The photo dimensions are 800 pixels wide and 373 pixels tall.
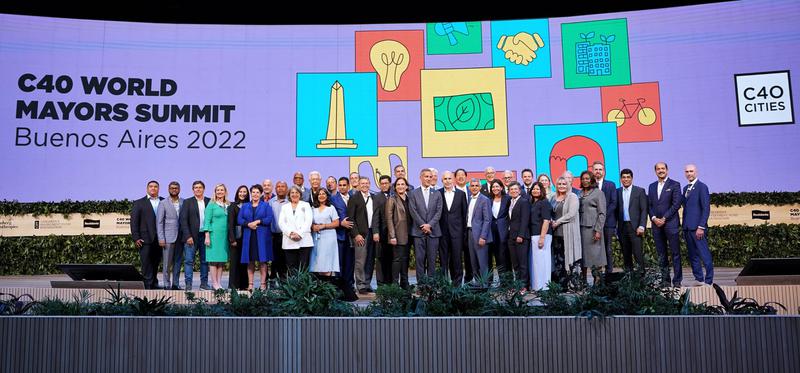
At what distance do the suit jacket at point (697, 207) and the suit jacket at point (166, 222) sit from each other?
560 centimetres

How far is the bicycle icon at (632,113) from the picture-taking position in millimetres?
10516

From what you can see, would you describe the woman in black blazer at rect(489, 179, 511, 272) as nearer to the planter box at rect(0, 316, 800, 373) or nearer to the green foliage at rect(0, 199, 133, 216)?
the planter box at rect(0, 316, 800, 373)

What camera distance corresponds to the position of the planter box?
290cm

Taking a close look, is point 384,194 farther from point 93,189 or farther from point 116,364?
point 93,189

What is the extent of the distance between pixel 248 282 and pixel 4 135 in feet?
19.0

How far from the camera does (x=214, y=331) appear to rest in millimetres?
3080

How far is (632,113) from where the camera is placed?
415 inches

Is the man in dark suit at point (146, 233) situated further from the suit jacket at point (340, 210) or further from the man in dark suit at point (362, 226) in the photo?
the man in dark suit at point (362, 226)

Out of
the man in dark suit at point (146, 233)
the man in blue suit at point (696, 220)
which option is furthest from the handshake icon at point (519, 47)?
the man in dark suit at point (146, 233)

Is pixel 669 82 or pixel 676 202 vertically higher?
pixel 669 82

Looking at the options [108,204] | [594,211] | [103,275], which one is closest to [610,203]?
[594,211]

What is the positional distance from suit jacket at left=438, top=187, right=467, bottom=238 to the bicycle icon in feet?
14.7

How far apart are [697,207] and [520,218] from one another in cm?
191

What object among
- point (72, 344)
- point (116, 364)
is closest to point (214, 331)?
point (116, 364)
